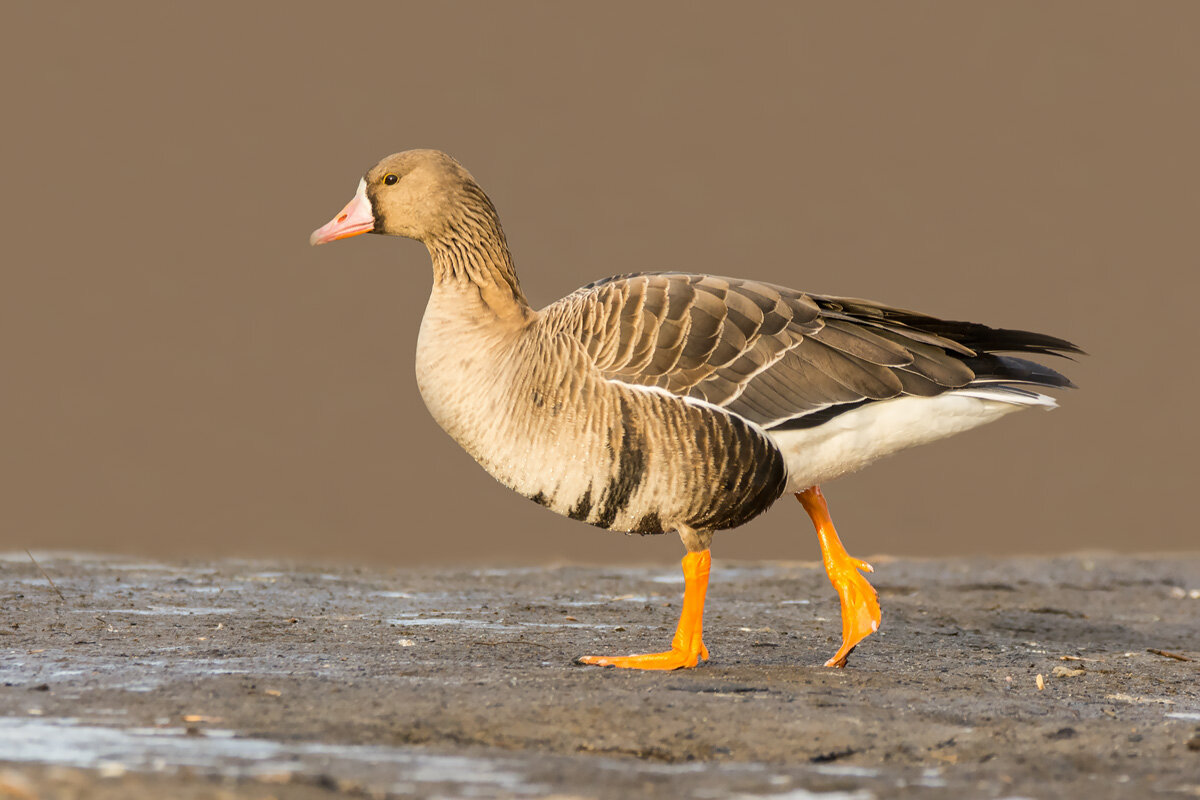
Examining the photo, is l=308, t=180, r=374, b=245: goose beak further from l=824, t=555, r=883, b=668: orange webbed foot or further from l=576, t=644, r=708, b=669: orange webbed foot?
l=824, t=555, r=883, b=668: orange webbed foot

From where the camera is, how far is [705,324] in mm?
7977

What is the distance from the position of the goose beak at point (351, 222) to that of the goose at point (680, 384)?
14 cm

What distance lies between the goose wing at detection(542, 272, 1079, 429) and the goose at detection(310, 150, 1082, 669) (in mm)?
12

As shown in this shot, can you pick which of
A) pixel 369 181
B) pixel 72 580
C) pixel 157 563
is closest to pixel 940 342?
pixel 369 181

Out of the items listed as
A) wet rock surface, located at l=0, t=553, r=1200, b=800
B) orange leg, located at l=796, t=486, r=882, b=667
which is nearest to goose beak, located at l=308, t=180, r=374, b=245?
wet rock surface, located at l=0, t=553, r=1200, b=800

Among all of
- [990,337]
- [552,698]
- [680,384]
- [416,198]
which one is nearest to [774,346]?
[680,384]

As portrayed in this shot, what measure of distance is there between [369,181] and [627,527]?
3205 mm

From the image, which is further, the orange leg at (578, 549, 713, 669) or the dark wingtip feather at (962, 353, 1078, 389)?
the dark wingtip feather at (962, 353, 1078, 389)

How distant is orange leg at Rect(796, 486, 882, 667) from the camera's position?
8258 millimetres

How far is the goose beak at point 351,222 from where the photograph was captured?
8.92 metres

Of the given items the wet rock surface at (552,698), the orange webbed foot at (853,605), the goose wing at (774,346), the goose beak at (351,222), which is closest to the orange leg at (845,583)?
the orange webbed foot at (853,605)

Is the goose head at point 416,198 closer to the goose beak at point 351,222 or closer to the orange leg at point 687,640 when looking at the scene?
the goose beak at point 351,222

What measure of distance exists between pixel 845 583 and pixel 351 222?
4.39 m

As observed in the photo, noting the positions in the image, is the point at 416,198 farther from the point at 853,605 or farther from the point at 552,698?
the point at 853,605
